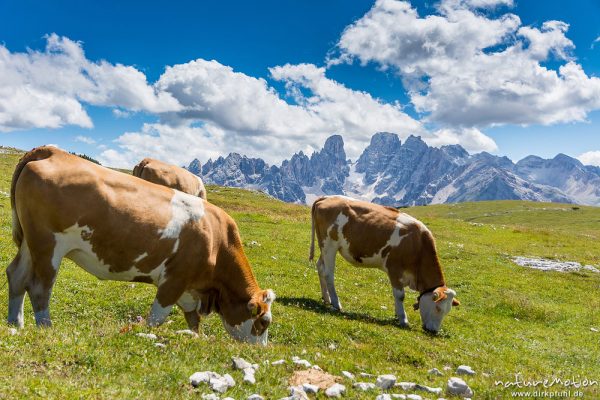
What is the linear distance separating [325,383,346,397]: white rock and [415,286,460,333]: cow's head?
9.11 m

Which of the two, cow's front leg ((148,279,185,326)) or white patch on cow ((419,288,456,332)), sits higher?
cow's front leg ((148,279,185,326))

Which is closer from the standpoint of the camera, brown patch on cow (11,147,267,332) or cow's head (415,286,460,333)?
brown patch on cow (11,147,267,332)

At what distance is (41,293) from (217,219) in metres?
4.04

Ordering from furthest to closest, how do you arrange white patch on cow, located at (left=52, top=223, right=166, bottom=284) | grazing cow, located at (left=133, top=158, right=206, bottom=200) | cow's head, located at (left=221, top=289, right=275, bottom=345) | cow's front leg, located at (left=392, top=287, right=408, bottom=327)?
grazing cow, located at (left=133, top=158, right=206, bottom=200)
cow's front leg, located at (left=392, top=287, right=408, bottom=327)
cow's head, located at (left=221, top=289, right=275, bottom=345)
white patch on cow, located at (left=52, top=223, right=166, bottom=284)

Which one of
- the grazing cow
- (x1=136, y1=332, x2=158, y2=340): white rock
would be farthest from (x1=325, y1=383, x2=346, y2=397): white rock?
the grazing cow

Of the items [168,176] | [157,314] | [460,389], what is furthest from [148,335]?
[168,176]

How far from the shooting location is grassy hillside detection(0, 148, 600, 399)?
711cm

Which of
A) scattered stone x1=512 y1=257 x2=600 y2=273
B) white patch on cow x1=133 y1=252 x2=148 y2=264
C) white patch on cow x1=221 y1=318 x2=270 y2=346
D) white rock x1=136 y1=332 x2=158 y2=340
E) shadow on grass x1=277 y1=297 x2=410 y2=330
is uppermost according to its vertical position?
white patch on cow x1=133 y1=252 x2=148 y2=264

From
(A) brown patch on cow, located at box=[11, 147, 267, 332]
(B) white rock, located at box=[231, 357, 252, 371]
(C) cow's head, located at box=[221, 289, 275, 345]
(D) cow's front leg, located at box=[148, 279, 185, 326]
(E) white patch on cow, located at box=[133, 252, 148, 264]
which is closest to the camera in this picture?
(B) white rock, located at box=[231, 357, 252, 371]

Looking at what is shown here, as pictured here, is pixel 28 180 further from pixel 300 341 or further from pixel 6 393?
pixel 300 341

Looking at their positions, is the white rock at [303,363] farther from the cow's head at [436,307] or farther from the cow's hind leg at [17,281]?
the cow's head at [436,307]

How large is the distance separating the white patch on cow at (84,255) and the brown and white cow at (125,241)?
0.02m

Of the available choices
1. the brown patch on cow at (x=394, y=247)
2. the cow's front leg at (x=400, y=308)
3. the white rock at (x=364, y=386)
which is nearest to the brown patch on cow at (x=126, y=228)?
the white rock at (x=364, y=386)

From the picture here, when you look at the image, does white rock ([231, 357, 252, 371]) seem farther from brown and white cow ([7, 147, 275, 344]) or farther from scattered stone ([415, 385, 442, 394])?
scattered stone ([415, 385, 442, 394])
